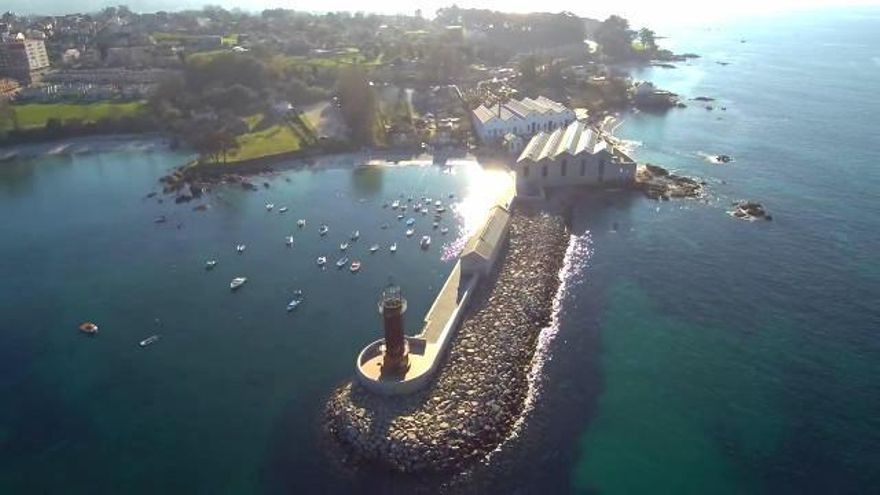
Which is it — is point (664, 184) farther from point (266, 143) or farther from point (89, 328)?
point (89, 328)

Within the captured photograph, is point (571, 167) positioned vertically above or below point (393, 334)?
above

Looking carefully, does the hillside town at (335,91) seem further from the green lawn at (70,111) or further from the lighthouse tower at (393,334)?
the lighthouse tower at (393,334)

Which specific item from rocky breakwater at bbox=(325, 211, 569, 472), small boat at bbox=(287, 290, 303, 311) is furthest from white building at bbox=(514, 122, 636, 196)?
small boat at bbox=(287, 290, 303, 311)

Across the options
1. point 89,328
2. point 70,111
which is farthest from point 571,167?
point 70,111

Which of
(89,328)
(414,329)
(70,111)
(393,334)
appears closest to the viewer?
(393,334)

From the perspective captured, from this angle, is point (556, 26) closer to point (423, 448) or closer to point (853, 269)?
point (853, 269)

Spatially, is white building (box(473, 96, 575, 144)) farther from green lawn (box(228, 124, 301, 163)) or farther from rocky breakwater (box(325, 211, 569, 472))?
rocky breakwater (box(325, 211, 569, 472))

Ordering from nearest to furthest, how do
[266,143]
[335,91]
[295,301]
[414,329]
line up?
[414,329], [295,301], [266,143], [335,91]

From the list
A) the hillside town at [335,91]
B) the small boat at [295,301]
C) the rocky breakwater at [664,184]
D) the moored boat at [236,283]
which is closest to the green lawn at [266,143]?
the hillside town at [335,91]

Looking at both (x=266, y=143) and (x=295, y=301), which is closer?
(x=295, y=301)
